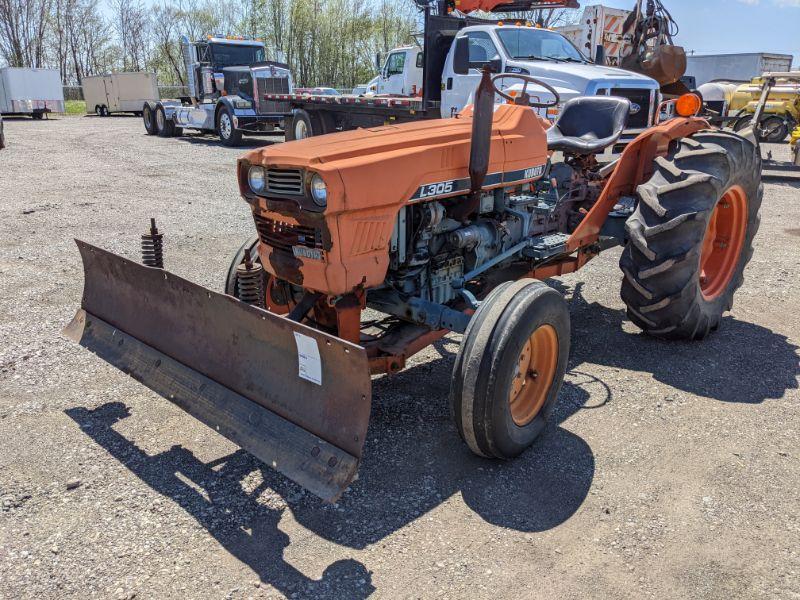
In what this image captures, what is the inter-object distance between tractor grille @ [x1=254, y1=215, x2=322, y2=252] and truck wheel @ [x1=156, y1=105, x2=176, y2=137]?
59.0 feet

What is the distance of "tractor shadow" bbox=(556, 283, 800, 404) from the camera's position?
418 cm

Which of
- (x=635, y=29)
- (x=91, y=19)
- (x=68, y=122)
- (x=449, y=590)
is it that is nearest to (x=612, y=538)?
(x=449, y=590)

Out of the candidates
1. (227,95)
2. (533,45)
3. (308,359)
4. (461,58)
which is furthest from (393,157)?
(227,95)

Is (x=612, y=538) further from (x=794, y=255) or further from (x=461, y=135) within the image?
(x=794, y=255)

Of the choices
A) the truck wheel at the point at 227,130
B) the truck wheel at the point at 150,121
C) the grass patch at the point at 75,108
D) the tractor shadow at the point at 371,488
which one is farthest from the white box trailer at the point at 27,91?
the tractor shadow at the point at 371,488

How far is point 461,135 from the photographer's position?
3605 millimetres

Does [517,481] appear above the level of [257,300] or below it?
below

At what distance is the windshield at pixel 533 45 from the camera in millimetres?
10094

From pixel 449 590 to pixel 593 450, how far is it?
4.25ft

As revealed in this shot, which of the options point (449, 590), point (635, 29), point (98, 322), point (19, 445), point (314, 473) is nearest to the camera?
point (449, 590)

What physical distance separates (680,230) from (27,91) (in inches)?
1198

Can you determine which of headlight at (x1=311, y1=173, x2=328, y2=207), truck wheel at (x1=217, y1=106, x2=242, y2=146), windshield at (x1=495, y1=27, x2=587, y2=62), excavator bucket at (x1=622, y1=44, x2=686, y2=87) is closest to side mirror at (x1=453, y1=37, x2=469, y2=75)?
windshield at (x1=495, y1=27, x2=587, y2=62)

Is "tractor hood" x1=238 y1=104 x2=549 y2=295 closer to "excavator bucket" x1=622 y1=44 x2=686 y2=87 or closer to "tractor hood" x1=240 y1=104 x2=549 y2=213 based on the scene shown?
"tractor hood" x1=240 y1=104 x2=549 y2=213

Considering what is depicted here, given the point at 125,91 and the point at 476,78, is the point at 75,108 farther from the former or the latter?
the point at 476,78
